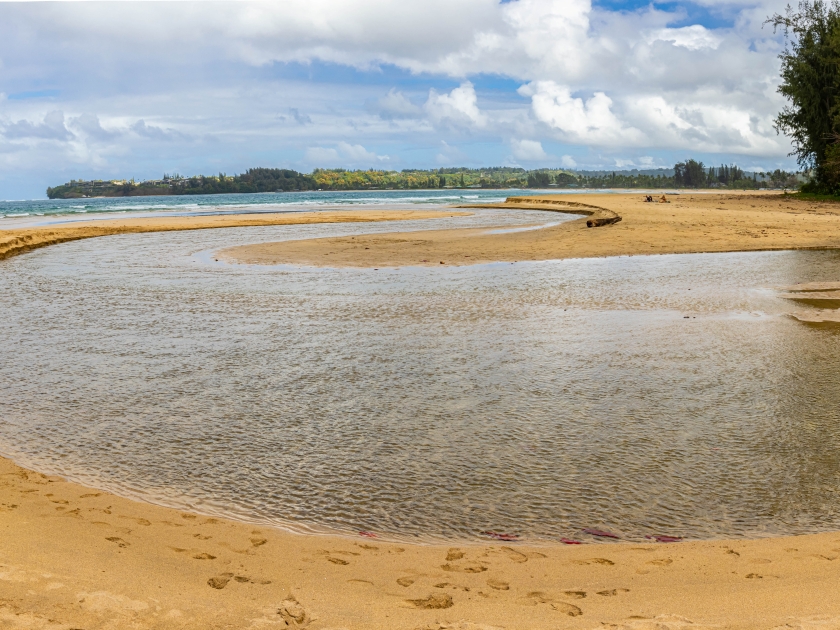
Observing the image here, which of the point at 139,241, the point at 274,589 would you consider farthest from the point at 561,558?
the point at 139,241

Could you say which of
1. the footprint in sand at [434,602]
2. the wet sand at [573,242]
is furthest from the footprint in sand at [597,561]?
the wet sand at [573,242]

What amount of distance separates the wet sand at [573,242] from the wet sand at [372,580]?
1701 centimetres

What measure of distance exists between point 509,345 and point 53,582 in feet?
24.0

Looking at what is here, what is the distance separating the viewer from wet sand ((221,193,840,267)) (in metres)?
23.0

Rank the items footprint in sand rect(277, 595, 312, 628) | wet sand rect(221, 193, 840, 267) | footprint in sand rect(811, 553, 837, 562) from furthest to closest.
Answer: wet sand rect(221, 193, 840, 267) < footprint in sand rect(811, 553, 837, 562) < footprint in sand rect(277, 595, 312, 628)

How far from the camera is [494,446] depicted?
251 inches

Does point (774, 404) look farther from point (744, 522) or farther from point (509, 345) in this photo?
point (509, 345)

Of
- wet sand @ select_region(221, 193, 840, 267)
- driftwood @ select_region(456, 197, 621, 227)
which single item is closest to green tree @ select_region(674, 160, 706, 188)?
driftwood @ select_region(456, 197, 621, 227)

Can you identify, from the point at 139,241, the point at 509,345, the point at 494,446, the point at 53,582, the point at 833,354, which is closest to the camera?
the point at 53,582

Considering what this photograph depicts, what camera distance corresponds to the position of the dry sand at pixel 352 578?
3.63 metres

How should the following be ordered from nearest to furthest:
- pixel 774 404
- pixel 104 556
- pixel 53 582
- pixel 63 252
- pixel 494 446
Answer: pixel 53 582
pixel 104 556
pixel 494 446
pixel 774 404
pixel 63 252

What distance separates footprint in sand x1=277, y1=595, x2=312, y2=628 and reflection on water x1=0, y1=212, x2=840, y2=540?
1.11 metres

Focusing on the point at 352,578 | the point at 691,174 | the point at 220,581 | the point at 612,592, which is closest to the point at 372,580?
the point at 352,578

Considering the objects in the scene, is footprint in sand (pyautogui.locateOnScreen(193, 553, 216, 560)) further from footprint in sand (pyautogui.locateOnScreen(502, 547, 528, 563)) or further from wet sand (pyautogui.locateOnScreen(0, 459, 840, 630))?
footprint in sand (pyautogui.locateOnScreen(502, 547, 528, 563))
